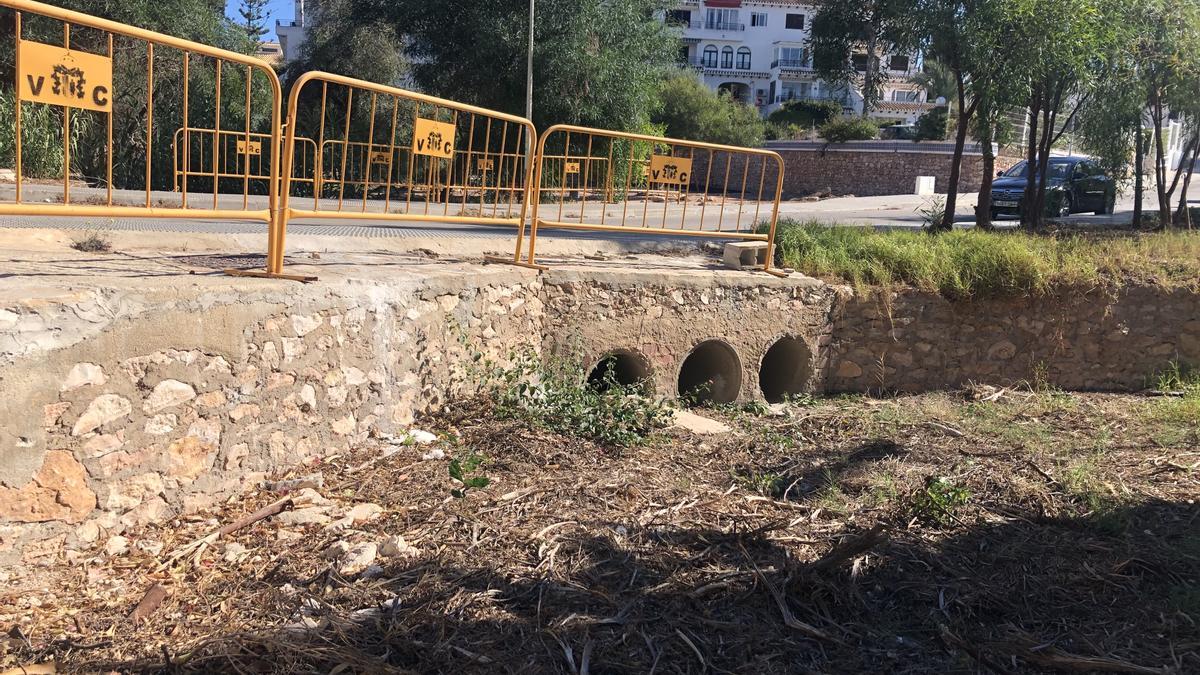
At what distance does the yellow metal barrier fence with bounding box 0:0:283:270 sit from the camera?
3990 millimetres

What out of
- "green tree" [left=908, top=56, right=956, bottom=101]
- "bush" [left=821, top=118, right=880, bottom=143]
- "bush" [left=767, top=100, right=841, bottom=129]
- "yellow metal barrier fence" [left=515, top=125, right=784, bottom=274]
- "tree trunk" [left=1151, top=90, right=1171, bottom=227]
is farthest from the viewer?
"bush" [left=767, top=100, right=841, bottom=129]

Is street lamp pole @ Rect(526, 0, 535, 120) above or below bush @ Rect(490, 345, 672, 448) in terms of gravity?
above

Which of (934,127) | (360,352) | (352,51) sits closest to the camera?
(360,352)

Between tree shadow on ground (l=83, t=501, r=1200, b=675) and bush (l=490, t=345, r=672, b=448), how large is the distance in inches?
58.4

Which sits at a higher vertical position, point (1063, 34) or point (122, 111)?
point (1063, 34)

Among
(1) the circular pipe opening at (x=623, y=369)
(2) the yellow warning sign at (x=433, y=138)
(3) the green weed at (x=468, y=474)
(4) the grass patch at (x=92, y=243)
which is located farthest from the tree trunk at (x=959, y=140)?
(4) the grass patch at (x=92, y=243)

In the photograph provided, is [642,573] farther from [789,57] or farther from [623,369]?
[789,57]

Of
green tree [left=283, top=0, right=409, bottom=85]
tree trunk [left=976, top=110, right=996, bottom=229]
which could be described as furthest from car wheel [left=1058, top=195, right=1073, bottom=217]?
green tree [left=283, top=0, right=409, bottom=85]

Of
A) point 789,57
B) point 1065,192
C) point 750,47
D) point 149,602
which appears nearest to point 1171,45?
point 1065,192

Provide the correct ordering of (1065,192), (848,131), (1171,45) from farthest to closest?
(848,131) → (1065,192) → (1171,45)

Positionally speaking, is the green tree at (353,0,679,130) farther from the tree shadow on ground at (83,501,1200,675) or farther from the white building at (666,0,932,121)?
the white building at (666,0,932,121)

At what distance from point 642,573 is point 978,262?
636cm

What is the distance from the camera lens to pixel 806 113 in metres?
44.2

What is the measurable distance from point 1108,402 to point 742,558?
5721mm
